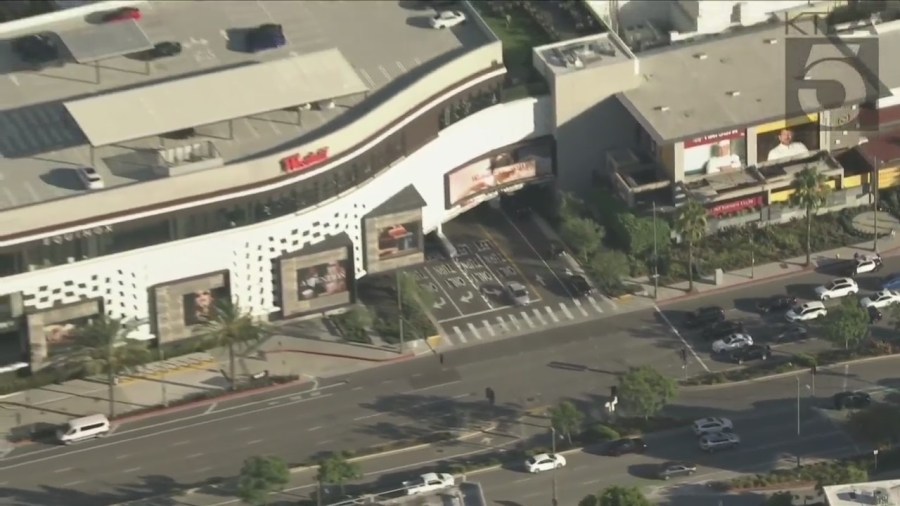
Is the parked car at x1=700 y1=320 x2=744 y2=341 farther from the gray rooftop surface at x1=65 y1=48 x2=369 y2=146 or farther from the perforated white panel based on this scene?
the gray rooftop surface at x1=65 y1=48 x2=369 y2=146

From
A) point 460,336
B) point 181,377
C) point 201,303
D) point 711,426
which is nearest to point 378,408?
point 460,336

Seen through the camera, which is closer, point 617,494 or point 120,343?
point 617,494

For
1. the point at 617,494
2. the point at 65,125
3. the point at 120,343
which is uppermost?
the point at 65,125

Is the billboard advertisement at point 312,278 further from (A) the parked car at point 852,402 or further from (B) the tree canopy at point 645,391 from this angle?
(A) the parked car at point 852,402

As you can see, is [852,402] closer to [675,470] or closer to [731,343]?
[731,343]

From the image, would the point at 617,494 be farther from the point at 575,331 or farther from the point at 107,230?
the point at 107,230

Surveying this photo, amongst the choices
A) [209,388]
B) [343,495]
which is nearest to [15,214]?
[209,388]
